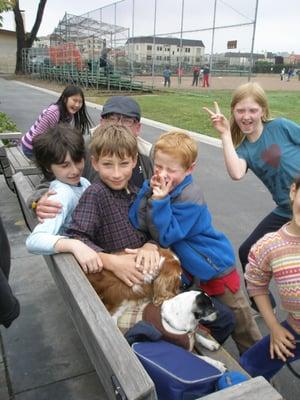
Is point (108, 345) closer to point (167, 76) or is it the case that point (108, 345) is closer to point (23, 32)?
point (167, 76)

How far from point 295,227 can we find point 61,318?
2005mm

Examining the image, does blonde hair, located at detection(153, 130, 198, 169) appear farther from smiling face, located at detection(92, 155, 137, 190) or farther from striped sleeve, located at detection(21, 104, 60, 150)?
striped sleeve, located at detection(21, 104, 60, 150)

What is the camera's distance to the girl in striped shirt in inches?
73.0

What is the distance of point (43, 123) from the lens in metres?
4.31

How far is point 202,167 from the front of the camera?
293 inches

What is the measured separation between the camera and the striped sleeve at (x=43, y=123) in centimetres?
A: 418

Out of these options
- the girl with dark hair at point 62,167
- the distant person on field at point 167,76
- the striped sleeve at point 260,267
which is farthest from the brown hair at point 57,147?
the distant person on field at point 167,76

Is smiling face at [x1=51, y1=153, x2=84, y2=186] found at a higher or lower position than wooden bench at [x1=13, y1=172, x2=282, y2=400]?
higher

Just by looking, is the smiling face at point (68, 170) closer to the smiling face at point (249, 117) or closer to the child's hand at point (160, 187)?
the child's hand at point (160, 187)

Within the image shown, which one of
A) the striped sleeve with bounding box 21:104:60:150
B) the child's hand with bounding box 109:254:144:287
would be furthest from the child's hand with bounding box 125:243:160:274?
the striped sleeve with bounding box 21:104:60:150

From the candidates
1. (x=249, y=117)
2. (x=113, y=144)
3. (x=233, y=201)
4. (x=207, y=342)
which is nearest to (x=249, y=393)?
(x=207, y=342)

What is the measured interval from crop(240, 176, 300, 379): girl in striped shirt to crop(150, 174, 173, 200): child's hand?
0.49m

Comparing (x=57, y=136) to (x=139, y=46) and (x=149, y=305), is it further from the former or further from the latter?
(x=139, y=46)

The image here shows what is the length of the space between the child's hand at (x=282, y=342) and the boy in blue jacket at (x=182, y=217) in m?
0.35
